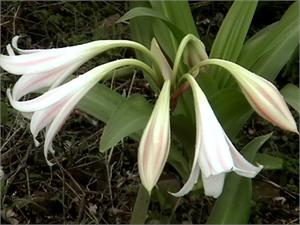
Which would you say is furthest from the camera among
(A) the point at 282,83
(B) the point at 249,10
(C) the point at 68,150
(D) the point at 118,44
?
(A) the point at 282,83

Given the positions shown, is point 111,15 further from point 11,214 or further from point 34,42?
point 11,214

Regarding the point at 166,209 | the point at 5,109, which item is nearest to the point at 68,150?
the point at 5,109

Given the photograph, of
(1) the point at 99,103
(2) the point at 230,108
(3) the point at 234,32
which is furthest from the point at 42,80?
(3) the point at 234,32

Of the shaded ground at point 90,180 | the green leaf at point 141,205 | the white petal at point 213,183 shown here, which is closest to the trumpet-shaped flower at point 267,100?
the white petal at point 213,183

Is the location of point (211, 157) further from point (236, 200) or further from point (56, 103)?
point (236, 200)

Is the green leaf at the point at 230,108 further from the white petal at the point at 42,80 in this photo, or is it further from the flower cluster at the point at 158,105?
the white petal at the point at 42,80

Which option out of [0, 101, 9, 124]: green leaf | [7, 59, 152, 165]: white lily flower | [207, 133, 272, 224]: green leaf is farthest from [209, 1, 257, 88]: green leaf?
[0, 101, 9, 124]: green leaf

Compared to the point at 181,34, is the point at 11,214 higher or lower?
lower
